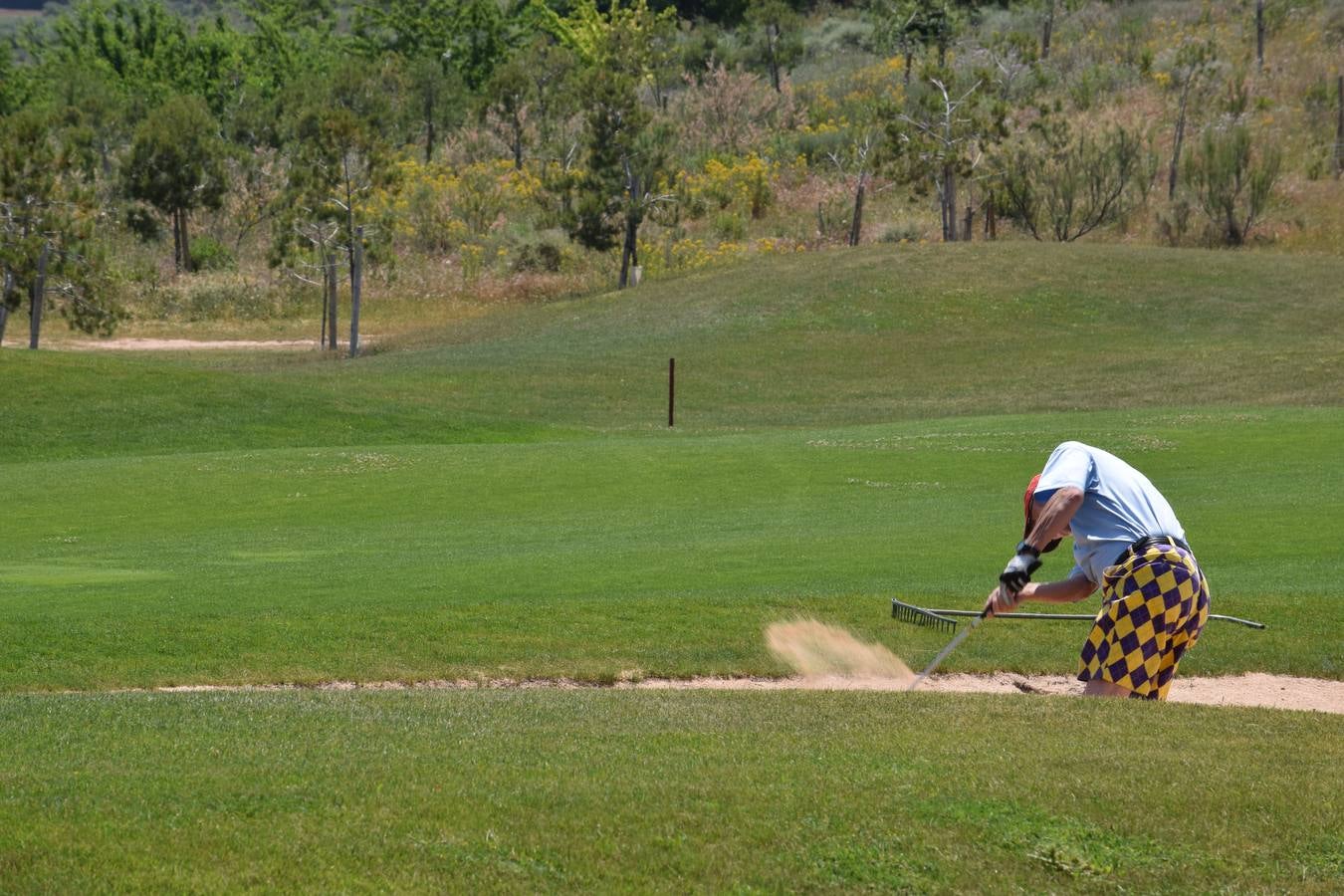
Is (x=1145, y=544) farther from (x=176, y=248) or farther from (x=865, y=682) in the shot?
(x=176, y=248)

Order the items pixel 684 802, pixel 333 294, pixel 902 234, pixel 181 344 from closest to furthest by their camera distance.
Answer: pixel 684 802, pixel 333 294, pixel 181 344, pixel 902 234

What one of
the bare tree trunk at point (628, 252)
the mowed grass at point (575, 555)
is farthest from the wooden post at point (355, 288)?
the mowed grass at point (575, 555)

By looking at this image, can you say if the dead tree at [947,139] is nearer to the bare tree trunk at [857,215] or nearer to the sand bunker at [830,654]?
the bare tree trunk at [857,215]

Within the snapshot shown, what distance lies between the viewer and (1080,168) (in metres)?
73.4

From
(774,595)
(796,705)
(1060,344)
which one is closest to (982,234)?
(1060,344)

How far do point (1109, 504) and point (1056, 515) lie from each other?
0.47m

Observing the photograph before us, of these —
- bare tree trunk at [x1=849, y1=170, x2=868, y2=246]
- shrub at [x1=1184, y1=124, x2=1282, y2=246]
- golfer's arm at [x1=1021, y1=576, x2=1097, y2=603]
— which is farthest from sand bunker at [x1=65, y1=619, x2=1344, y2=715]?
bare tree trunk at [x1=849, y1=170, x2=868, y2=246]

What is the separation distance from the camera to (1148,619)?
900 centimetres

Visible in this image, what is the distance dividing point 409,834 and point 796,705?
11.6 feet

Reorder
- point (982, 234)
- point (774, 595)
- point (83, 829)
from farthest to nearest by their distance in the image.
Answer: point (982, 234) < point (774, 595) < point (83, 829)

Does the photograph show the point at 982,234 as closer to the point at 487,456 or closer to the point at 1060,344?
the point at 1060,344

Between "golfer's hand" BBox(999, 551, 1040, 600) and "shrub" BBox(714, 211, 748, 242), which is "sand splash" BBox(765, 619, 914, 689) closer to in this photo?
"golfer's hand" BBox(999, 551, 1040, 600)

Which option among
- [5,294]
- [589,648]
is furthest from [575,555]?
[5,294]

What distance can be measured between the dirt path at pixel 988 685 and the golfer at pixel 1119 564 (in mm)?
3358
